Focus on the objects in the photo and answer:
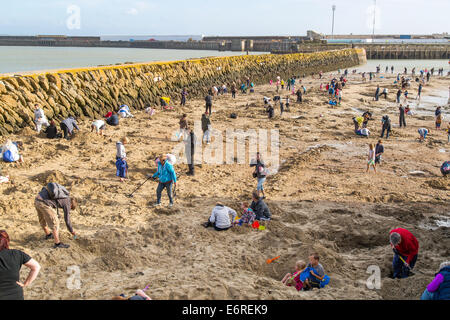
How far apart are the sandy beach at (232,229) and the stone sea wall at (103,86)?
1754mm

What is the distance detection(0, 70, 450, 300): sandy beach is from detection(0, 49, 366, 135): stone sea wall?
69.0 inches

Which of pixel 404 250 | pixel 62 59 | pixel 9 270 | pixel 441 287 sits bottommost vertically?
pixel 404 250

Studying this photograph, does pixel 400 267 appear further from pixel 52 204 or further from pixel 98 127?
pixel 98 127

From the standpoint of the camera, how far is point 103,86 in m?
19.4

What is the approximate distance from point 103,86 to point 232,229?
14562 millimetres

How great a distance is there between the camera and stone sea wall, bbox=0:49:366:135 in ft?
48.8

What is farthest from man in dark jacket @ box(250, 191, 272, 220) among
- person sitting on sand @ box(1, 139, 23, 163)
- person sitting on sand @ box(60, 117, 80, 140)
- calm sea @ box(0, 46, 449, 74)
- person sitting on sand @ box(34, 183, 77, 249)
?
calm sea @ box(0, 46, 449, 74)

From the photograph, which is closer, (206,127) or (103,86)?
(206,127)

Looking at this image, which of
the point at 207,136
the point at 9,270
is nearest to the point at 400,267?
the point at 9,270

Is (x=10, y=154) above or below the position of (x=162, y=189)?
above

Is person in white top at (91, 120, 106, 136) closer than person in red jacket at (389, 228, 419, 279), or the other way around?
person in red jacket at (389, 228, 419, 279)

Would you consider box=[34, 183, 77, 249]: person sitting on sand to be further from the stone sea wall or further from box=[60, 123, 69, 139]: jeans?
the stone sea wall

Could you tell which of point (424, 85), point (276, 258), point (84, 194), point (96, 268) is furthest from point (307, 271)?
point (424, 85)
